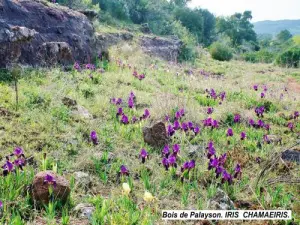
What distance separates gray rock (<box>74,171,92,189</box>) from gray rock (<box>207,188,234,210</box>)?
3.80 ft

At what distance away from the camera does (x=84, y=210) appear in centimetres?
286

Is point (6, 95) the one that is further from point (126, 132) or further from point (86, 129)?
point (126, 132)

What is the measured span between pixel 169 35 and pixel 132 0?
158 inches

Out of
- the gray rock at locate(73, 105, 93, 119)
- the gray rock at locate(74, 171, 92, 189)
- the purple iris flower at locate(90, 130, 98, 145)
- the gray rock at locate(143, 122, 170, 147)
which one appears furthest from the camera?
the gray rock at locate(73, 105, 93, 119)

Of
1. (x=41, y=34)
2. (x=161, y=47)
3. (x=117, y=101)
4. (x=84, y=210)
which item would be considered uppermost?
(x=41, y=34)

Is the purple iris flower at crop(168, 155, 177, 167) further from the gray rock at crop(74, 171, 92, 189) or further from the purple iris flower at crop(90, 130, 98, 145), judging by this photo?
the purple iris flower at crop(90, 130, 98, 145)

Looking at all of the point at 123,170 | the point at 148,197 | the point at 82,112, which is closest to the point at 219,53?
the point at 82,112

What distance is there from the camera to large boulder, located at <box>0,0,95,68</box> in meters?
6.63

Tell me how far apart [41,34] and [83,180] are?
18.4 ft

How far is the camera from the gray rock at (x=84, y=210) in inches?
110

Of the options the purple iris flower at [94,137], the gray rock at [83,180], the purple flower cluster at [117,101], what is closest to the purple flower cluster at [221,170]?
the gray rock at [83,180]

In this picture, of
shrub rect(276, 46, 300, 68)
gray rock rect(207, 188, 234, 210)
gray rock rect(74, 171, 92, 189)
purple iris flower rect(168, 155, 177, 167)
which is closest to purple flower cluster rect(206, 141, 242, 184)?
gray rock rect(207, 188, 234, 210)

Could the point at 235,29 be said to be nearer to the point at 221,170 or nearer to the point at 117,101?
the point at 117,101

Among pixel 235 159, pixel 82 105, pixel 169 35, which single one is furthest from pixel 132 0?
pixel 235 159
